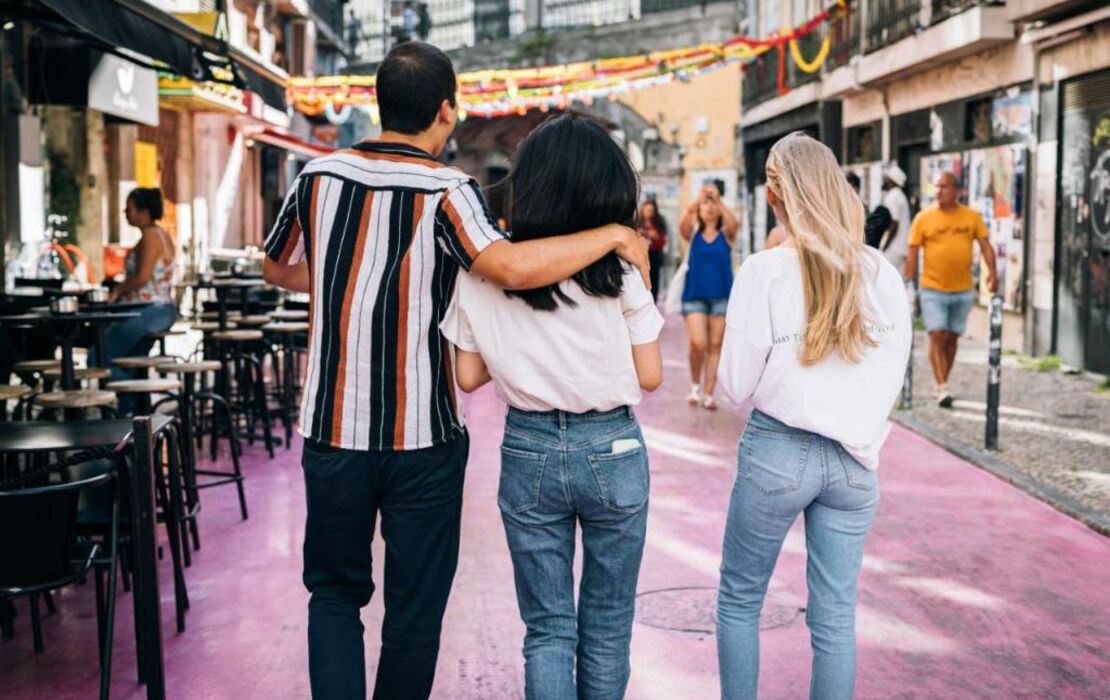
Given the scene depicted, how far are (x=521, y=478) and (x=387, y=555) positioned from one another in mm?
438

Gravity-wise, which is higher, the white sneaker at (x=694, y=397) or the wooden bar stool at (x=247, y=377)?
the wooden bar stool at (x=247, y=377)

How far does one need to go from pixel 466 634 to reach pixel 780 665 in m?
1.23

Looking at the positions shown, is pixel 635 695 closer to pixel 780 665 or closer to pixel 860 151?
pixel 780 665

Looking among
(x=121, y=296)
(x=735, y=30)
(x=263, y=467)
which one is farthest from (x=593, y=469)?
(x=735, y=30)

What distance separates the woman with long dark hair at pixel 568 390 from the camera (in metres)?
3.40

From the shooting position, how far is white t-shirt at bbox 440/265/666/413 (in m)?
3.40

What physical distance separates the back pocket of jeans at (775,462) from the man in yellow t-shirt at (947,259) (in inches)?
316

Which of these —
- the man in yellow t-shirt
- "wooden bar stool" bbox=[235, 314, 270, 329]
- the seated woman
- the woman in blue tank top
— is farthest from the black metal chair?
the man in yellow t-shirt

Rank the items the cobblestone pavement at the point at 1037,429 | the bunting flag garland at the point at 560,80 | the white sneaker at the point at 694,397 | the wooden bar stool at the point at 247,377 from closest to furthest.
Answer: the cobblestone pavement at the point at 1037,429, the wooden bar stool at the point at 247,377, the white sneaker at the point at 694,397, the bunting flag garland at the point at 560,80

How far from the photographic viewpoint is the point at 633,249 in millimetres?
3398

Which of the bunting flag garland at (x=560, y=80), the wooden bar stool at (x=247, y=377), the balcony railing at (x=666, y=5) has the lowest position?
the wooden bar stool at (x=247, y=377)

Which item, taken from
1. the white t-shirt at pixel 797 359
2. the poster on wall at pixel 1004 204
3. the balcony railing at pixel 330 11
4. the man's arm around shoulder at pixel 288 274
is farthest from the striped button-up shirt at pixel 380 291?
the balcony railing at pixel 330 11

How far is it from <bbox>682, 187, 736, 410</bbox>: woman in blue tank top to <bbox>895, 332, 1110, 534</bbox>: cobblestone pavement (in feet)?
5.57

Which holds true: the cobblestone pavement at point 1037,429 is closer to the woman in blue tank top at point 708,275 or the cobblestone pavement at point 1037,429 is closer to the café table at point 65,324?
the woman in blue tank top at point 708,275
